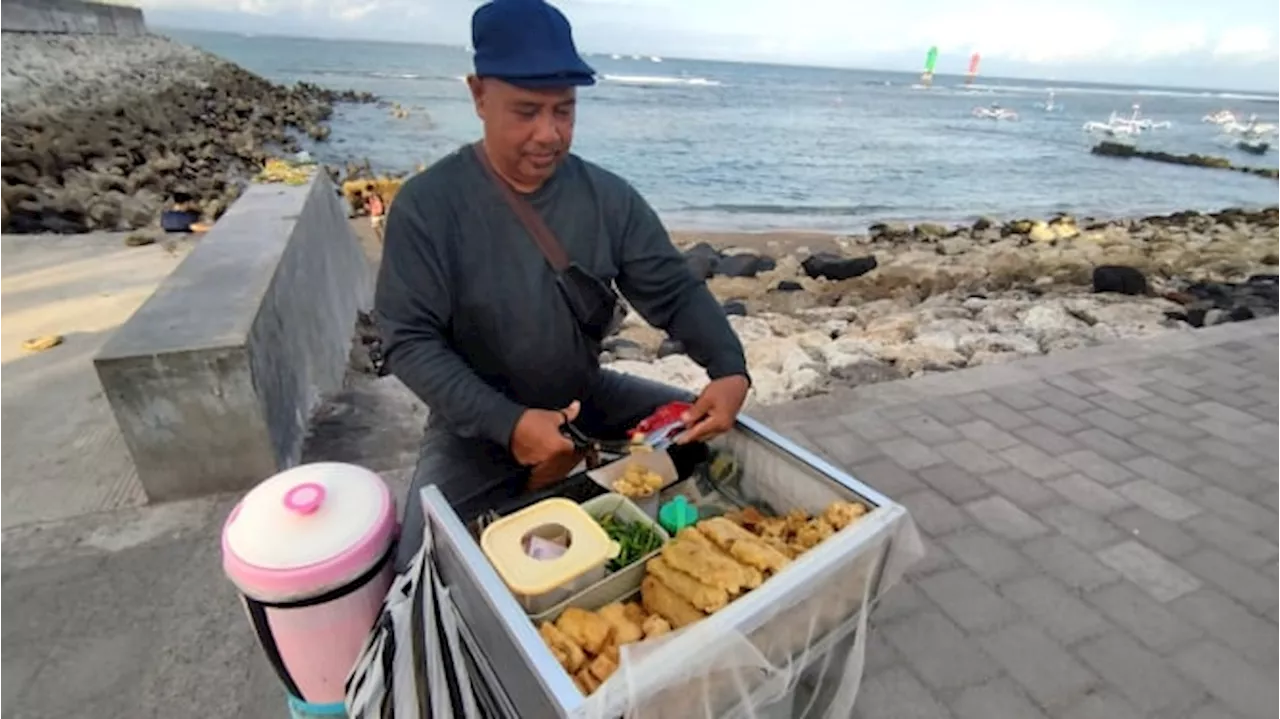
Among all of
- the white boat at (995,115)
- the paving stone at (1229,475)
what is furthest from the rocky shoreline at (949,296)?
the white boat at (995,115)

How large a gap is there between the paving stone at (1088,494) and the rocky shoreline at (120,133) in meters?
8.89

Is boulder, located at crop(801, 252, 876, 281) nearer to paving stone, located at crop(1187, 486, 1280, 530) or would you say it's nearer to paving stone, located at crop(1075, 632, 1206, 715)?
paving stone, located at crop(1187, 486, 1280, 530)

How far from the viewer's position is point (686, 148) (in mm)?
23906

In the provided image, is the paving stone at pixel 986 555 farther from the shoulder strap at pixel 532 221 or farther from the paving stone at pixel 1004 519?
the shoulder strap at pixel 532 221

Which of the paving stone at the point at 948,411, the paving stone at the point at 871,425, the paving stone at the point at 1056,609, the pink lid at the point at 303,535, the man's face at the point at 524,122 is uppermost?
the man's face at the point at 524,122

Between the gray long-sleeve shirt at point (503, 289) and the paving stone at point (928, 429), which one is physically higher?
the gray long-sleeve shirt at point (503, 289)

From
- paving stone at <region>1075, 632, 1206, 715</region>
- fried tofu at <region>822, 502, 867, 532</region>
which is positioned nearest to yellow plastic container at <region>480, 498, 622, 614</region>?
fried tofu at <region>822, 502, 867, 532</region>

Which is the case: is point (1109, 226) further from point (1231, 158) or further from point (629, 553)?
point (1231, 158)

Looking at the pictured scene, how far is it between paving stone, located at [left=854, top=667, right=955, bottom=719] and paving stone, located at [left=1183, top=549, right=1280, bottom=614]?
1408 millimetres

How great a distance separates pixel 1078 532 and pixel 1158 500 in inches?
22.3

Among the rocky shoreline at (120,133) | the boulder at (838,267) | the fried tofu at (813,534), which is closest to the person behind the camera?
the fried tofu at (813,534)

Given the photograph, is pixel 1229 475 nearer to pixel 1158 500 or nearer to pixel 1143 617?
pixel 1158 500

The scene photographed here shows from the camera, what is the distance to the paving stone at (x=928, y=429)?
359 cm

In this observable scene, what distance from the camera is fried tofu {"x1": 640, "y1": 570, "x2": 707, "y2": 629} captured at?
46.3 inches
